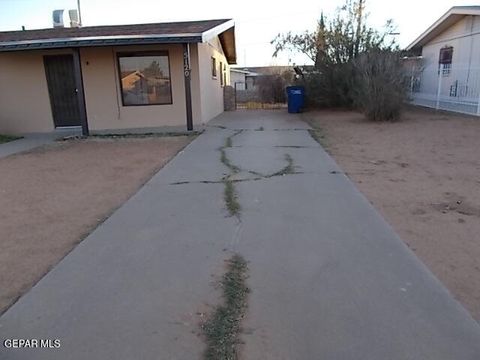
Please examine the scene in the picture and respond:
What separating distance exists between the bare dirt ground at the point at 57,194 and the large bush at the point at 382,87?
7005mm

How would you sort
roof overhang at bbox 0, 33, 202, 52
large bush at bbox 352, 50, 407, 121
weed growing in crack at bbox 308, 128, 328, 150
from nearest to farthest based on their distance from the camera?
weed growing in crack at bbox 308, 128, 328, 150 < roof overhang at bbox 0, 33, 202, 52 < large bush at bbox 352, 50, 407, 121

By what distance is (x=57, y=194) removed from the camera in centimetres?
602

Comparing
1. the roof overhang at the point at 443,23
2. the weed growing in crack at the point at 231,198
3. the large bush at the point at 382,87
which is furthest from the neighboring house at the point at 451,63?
the weed growing in crack at the point at 231,198

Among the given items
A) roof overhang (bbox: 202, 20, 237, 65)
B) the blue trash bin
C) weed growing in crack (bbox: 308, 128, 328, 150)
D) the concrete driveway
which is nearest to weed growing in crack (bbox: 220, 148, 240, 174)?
the concrete driveway

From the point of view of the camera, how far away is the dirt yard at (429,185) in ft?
11.7

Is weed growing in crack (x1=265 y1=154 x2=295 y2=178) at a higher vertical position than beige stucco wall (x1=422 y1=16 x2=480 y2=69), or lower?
lower

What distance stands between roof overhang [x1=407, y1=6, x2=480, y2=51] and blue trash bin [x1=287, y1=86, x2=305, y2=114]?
24.7 feet

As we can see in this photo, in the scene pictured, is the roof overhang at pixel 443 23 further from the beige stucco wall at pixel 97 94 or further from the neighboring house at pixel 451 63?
the beige stucco wall at pixel 97 94

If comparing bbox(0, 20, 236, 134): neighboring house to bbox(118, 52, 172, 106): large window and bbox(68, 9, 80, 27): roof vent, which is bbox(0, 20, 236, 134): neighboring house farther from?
bbox(68, 9, 80, 27): roof vent

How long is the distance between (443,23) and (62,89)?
1789cm

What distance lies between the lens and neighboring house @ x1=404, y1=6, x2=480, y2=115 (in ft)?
56.7

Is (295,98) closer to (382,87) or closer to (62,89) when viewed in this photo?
(382,87)

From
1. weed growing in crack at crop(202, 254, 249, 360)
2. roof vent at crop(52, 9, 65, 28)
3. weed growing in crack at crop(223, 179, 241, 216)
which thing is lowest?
weed growing in crack at crop(223, 179, 241, 216)

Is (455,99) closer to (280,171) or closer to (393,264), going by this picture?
(280,171)
